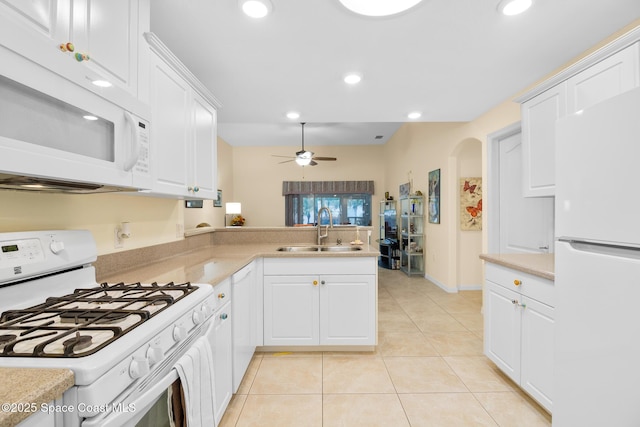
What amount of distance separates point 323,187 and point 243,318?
5.52 metres

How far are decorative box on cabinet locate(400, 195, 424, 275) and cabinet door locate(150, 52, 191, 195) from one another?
4.35 meters

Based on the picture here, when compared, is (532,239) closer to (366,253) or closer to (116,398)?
(366,253)

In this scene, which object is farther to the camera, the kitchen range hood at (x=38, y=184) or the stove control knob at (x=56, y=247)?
the stove control knob at (x=56, y=247)

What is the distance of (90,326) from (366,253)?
1.91m

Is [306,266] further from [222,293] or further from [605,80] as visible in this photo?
[605,80]

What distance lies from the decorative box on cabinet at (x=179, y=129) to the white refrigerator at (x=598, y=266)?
1.89 metres

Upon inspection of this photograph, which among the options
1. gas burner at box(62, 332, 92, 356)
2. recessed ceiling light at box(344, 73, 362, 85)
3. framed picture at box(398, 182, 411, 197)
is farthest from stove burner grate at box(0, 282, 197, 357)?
framed picture at box(398, 182, 411, 197)

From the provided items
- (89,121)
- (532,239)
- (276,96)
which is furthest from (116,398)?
(532,239)

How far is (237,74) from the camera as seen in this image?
2303mm

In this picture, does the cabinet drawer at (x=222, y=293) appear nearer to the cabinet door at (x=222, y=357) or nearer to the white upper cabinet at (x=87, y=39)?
the cabinet door at (x=222, y=357)

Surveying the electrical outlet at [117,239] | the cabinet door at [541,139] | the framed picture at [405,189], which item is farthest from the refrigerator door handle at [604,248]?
the framed picture at [405,189]

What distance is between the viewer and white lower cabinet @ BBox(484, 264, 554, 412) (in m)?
1.63

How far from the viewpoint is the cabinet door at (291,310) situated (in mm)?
2484

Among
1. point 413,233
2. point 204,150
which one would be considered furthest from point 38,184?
point 413,233
